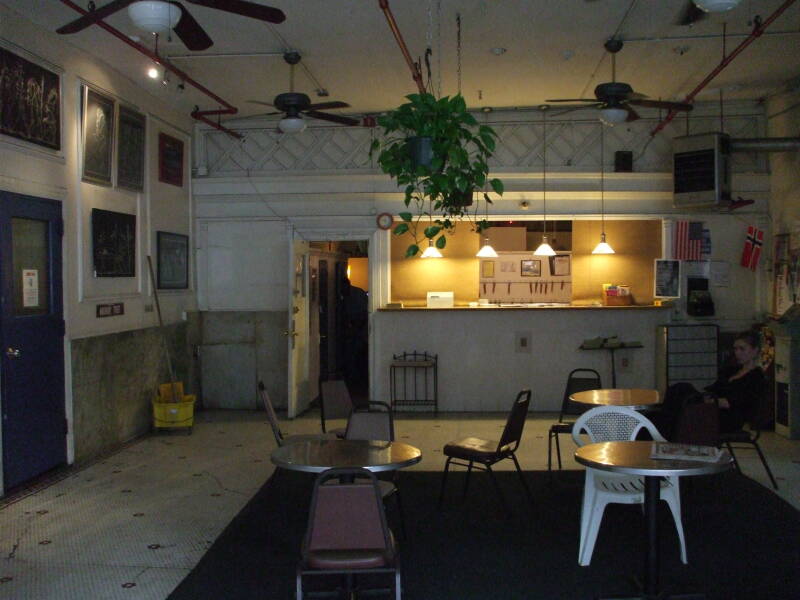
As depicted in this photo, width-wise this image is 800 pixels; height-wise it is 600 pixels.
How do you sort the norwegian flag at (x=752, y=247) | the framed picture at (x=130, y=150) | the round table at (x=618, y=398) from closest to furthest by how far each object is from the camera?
the round table at (x=618, y=398) → the framed picture at (x=130, y=150) → the norwegian flag at (x=752, y=247)

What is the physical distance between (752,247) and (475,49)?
455 cm

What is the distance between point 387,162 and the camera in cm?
383

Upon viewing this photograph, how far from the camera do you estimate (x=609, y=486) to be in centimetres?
452

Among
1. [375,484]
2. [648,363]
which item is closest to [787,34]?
[648,363]

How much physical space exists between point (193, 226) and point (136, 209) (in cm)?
158

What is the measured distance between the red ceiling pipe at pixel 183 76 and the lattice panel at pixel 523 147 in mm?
417

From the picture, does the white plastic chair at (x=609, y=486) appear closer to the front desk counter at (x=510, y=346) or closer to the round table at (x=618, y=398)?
the round table at (x=618, y=398)

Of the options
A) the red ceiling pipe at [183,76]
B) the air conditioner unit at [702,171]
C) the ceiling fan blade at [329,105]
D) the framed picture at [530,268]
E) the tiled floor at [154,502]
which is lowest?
the tiled floor at [154,502]

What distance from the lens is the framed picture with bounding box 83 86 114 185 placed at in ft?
22.8

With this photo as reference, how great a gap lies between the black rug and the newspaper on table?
616mm

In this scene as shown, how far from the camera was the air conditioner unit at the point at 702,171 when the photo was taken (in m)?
8.50

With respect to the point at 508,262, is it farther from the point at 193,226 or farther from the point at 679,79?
the point at 193,226

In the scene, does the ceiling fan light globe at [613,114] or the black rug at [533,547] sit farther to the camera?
the ceiling fan light globe at [613,114]

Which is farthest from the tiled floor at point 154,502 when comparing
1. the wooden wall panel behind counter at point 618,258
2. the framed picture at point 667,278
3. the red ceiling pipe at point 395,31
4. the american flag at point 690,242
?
the red ceiling pipe at point 395,31
